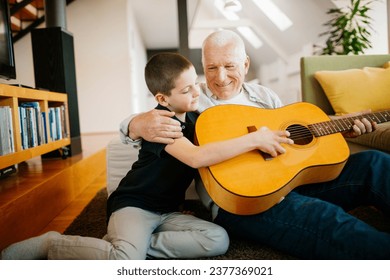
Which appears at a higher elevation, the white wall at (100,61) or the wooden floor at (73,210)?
the white wall at (100,61)

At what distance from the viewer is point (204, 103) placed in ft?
3.46

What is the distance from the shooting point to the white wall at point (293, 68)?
5.62 ft

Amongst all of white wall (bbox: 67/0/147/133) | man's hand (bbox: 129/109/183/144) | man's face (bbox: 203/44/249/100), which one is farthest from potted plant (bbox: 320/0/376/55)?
white wall (bbox: 67/0/147/133)

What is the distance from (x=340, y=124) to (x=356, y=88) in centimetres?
64

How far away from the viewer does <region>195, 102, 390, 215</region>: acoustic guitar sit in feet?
2.41

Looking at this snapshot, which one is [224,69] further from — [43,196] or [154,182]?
[43,196]

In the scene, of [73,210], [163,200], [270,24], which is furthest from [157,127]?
[270,24]

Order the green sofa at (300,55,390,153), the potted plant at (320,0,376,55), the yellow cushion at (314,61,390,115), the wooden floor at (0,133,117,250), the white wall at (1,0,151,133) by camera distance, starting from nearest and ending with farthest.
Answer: the wooden floor at (0,133,117,250) < the yellow cushion at (314,61,390,115) < the green sofa at (300,55,390,153) < the potted plant at (320,0,376,55) < the white wall at (1,0,151,133)

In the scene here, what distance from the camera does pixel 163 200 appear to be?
0.90 m

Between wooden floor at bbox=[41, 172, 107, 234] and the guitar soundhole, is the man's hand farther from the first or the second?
wooden floor at bbox=[41, 172, 107, 234]

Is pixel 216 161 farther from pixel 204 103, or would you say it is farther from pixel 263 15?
pixel 263 15

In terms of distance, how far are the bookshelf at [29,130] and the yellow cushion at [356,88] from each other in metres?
1.38

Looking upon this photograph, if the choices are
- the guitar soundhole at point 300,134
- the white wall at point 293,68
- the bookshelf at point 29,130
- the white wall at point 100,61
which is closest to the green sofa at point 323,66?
the white wall at point 293,68

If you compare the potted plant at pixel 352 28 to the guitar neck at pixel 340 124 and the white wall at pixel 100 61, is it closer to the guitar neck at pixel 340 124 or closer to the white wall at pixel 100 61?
the guitar neck at pixel 340 124
